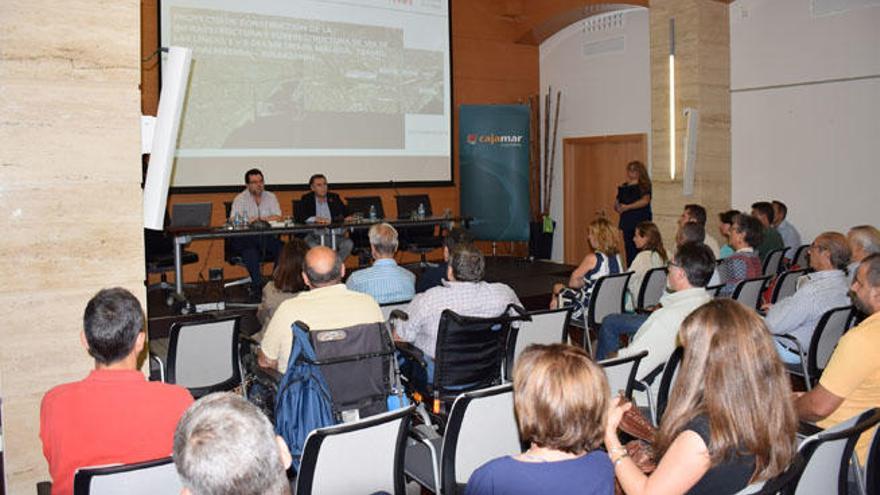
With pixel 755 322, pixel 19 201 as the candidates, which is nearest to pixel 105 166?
pixel 19 201

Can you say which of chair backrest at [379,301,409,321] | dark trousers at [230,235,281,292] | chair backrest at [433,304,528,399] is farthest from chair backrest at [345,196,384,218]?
chair backrest at [433,304,528,399]

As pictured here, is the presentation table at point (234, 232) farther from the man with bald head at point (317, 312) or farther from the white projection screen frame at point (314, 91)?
the man with bald head at point (317, 312)

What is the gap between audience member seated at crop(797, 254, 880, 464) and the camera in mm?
2783

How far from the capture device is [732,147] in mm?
9719

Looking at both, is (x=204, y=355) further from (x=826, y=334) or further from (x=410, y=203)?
(x=410, y=203)

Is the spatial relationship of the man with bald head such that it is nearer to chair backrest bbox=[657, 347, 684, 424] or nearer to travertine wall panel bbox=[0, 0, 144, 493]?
travertine wall panel bbox=[0, 0, 144, 493]

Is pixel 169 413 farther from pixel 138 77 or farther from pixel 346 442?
pixel 138 77

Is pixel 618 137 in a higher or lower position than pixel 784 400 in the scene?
higher

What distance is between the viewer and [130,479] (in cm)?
205

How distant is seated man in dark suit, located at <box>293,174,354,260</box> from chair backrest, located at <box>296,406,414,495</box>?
6.36 meters

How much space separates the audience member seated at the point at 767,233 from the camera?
23.6 feet

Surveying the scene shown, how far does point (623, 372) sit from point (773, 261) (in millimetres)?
4120

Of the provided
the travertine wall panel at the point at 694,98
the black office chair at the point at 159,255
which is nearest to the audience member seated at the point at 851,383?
the travertine wall panel at the point at 694,98

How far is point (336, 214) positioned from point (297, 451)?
21.6ft
